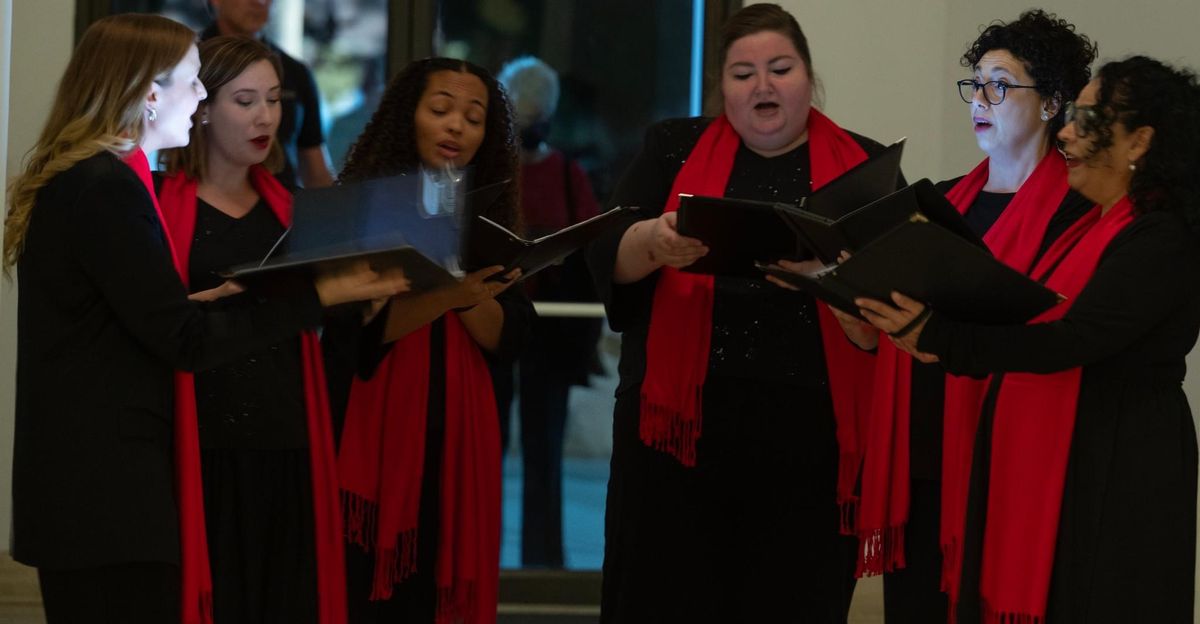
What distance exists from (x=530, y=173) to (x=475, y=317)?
190cm

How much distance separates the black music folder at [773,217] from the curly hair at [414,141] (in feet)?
2.21

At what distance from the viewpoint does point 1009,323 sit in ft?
8.04

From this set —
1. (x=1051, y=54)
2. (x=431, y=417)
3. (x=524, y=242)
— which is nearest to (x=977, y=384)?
(x=1051, y=54)

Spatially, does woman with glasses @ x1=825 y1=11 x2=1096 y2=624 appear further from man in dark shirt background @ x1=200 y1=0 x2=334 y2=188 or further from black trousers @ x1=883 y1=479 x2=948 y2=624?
man in dark shirt background @ x1=200 y1=0 x2=334 y2=188

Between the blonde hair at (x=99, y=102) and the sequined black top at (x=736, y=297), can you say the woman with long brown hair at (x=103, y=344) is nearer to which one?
the blonde hair at (x=99, y=102)

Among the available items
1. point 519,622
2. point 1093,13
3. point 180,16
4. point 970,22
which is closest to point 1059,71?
point 1093,13

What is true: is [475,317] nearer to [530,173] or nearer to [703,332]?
[703,332]

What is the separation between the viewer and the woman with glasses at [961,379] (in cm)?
284

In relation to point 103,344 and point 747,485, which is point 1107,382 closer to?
point 747,485

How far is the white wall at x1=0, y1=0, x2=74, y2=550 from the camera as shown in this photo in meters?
4.62

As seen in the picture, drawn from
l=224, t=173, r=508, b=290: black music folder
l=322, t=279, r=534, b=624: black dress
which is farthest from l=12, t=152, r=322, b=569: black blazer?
l=322, t=279, r=534, b=624: black dress

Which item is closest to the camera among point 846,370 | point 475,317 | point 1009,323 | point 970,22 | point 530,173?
point 1009,323

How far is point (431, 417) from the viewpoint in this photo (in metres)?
3.15

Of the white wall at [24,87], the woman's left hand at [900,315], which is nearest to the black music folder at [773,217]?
the woman's left hand at [900,315]
